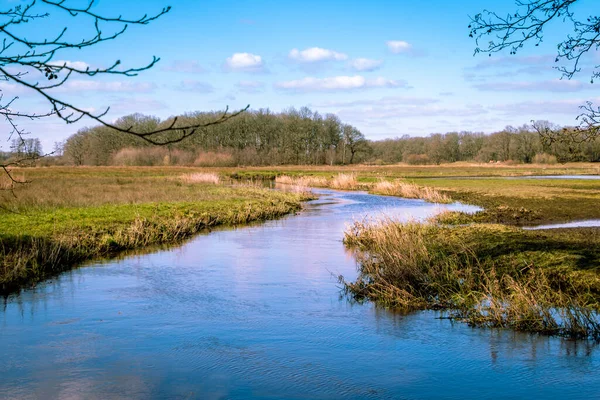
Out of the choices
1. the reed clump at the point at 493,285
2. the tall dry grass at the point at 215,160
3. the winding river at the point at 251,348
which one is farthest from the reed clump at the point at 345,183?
the winding river at the point at 251,348

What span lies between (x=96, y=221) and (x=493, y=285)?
1322cm

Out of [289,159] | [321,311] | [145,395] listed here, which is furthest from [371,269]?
[289,159]

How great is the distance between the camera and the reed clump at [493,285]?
30.0 feet

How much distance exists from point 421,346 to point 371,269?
3.46 metres

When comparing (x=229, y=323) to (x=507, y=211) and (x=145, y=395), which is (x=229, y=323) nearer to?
(x=145, y=395)

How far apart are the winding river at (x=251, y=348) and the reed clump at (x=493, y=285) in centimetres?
38

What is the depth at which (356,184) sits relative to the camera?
47312 mm

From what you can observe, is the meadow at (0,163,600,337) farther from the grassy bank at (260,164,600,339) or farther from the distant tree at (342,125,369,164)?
the distant tree at (342,125,369,164)

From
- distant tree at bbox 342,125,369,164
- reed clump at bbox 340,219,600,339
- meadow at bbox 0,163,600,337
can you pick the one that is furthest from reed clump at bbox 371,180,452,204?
distant tree at bbox 342,125,369,164

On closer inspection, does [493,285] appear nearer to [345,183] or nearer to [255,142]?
[345,183]

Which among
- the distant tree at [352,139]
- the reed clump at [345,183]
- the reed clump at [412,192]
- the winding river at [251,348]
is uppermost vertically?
the distant tree at [352,139]

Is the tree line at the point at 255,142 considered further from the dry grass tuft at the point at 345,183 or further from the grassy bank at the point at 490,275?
the grassy bank at the point at 490,275

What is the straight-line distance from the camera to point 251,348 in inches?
336

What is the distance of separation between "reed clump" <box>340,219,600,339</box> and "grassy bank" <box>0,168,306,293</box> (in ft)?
21.8
